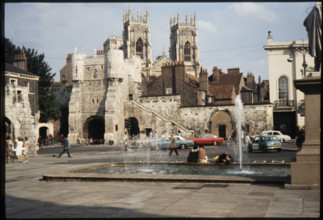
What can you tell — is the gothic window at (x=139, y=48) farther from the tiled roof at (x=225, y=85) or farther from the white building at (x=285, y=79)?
the white building at (x=285, y=79)

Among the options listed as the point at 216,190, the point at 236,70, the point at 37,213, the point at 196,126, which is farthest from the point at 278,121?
the point at 37,213

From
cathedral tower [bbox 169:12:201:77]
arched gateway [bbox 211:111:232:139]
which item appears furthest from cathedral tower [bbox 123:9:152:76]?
arched gateway [bbox 211:111:232:139]

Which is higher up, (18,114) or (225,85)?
(225,85)

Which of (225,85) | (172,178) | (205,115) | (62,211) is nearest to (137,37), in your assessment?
(225,85)

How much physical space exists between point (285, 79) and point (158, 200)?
130 ft

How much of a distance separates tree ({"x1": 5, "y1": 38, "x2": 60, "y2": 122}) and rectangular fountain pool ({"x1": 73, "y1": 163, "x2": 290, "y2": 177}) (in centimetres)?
3883

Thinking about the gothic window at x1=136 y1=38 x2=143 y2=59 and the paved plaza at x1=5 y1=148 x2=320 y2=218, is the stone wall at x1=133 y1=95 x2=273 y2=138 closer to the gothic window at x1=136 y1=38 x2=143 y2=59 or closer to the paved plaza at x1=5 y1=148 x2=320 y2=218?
the paved plaza at x1=5 y1=148 x2=320 y2=218

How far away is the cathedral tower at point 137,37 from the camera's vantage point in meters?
109

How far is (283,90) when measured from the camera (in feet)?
147

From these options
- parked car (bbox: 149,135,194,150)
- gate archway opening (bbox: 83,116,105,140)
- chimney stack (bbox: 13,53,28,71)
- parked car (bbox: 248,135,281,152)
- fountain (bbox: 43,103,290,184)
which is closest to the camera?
fountain (bbox: 43,103,290,184)

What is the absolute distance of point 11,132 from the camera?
87.4ft

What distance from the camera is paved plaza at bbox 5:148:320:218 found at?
6.81m

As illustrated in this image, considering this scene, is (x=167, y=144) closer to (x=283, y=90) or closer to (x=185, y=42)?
(x=283, y=90)

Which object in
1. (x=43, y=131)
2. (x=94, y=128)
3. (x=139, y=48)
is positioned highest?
(x=139, y=48)
